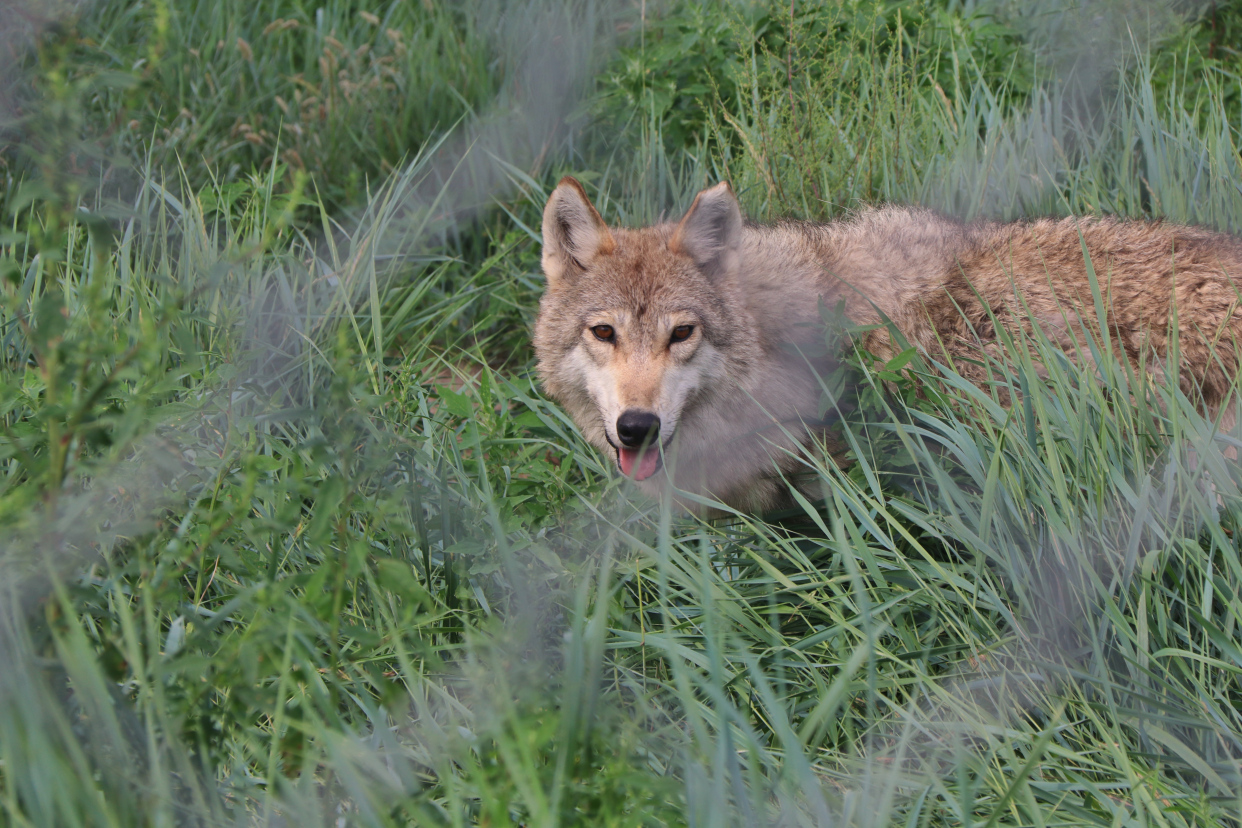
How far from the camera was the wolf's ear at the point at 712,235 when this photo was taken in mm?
3260

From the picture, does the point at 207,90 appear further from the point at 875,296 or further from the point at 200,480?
the point at 875,296

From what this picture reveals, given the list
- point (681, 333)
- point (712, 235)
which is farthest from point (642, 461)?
point (712, 235)

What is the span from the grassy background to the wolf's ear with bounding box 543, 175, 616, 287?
57cm

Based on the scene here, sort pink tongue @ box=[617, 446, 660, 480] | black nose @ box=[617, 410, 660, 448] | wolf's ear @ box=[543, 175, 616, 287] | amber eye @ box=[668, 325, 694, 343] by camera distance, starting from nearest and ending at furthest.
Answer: black nose @ box=[617, 410, 660, 448] < pink tongue @ box=[617, 446, 660, 480] < amber eye @ box=[668, 325, 694, 343] < wolf's ear @ box=[543, 175, 616, 287]

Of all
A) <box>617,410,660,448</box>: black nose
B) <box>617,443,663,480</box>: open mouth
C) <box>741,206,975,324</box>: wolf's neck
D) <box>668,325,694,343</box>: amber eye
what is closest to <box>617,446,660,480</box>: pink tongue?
<box>617,443,663,480</box>: open mouth

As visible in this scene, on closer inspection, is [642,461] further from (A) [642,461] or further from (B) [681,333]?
(B) [681,333]

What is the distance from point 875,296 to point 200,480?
2.38 metres

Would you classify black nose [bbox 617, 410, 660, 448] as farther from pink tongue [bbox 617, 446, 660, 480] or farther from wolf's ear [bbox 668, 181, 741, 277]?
wolf's ear [bbox 668, 181, 741, 277]

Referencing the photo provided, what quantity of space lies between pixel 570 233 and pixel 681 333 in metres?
0.62

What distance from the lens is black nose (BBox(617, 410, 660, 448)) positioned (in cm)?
289

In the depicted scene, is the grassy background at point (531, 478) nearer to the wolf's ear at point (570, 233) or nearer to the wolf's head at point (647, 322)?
the wolf's head at point (647, 322)

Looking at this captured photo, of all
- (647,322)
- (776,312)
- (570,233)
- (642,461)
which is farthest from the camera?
(570,233)

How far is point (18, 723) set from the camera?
1556mm

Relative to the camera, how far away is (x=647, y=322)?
3152 mm
